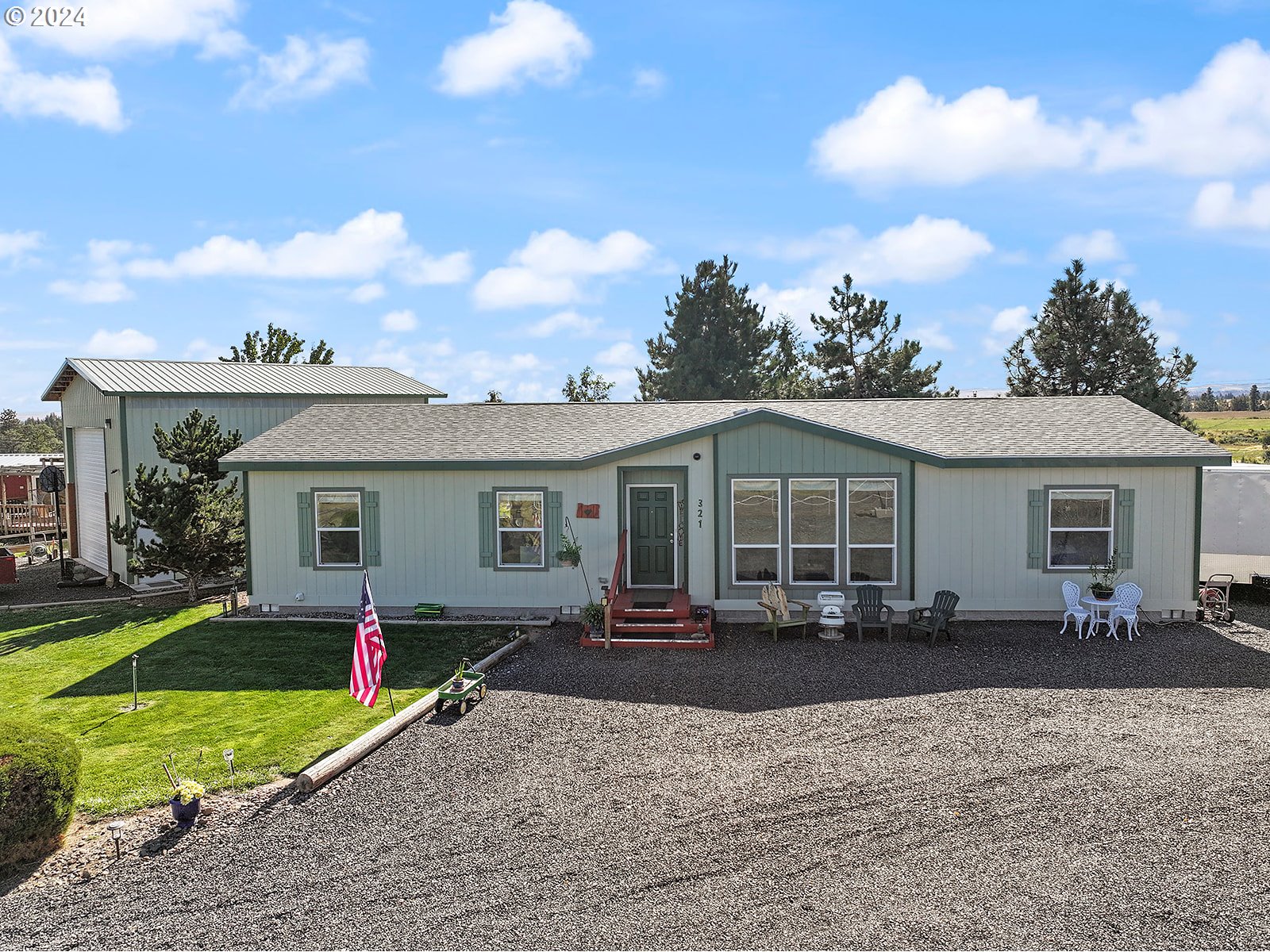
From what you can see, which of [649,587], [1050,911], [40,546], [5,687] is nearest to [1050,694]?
[1050,911]

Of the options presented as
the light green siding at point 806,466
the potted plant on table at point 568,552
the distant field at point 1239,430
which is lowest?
the potted plant on table at point 568,552

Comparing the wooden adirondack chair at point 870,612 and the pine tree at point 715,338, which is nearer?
the wooden adirondack chair at point 870,612

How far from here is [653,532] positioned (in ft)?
50.0

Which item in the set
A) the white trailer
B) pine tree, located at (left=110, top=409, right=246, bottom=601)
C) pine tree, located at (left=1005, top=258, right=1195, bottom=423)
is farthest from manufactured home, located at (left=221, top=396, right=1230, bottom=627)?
pine tree, located at (left=1005, top=258, right=1195, bottom=423)

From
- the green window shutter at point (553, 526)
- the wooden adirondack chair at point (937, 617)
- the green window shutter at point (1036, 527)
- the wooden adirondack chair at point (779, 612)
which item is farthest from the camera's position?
the green window shutter at point (553, 526)

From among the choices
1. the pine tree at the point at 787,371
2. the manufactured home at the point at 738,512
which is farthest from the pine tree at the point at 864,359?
the manufactured home at the point at 738,512

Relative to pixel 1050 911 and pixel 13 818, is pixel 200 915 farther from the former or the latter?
pixel 1050 911

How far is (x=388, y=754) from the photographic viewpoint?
905cm

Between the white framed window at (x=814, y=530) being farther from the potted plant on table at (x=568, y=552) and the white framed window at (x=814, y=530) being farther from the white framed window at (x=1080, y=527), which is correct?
the potted plant on table at (x=568, y=552)

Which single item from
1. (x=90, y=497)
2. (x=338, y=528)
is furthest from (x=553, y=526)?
(x=90, y=497)

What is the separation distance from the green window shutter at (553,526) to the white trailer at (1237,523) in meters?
12.3

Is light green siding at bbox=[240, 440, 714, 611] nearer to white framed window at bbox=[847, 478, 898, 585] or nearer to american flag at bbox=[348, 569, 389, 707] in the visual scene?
white framed window at bbox=[847, 478, 898, 585]

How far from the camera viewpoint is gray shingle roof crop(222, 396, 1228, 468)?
46.8 feet

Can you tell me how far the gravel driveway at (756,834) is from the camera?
604 centimetres
